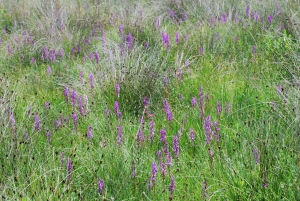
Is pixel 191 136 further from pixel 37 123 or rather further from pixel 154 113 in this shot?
pixel 37 123

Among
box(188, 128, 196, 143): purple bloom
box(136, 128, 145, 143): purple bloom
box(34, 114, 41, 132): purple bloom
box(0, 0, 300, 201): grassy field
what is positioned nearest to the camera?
box(0, 0, 300, 201): grassy field

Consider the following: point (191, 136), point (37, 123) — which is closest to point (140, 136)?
point (191, 136)

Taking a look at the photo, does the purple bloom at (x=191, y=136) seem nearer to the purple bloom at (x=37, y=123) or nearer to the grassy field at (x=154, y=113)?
the grassy field at (x=154, y=113)

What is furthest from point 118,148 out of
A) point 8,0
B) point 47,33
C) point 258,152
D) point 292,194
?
point 8,0

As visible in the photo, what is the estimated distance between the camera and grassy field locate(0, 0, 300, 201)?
2.09m

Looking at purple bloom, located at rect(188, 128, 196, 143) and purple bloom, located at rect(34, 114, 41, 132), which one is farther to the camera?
purple bloom, located at rect(34, 114, 41, 132)

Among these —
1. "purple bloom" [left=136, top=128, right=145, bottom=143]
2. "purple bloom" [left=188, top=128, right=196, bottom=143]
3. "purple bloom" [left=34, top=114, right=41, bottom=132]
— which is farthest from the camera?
"purple bloom" [left=34, top=114, right=41, bottom=132]

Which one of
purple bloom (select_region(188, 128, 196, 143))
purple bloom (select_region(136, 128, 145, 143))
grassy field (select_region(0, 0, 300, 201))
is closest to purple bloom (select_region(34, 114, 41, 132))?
grassy field (select_region(0, 0, 300, 201))

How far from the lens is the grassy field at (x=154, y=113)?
209 centimetres

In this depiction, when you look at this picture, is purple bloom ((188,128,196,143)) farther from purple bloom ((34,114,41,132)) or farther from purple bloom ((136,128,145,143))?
purple bloom ((34,114,41,132))

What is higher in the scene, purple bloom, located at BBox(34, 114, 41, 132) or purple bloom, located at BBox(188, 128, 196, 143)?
purple bloom, located at BBox(34, 114, 41, 132)

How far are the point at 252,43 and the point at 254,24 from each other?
0.34 metres

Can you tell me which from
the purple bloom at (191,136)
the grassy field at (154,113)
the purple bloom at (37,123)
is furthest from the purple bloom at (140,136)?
the purple bloom at (37,123)

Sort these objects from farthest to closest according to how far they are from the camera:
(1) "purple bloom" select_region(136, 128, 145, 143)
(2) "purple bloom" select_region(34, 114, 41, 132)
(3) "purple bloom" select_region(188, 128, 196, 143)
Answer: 1. (2) "purple bloom" select_region(34, 114, 41, 132)
2. (3) "purple bloom" select_region(188, 128, 196, 143)
3. (1) "purple bloom" select_region(136, 128, 145, 143)
